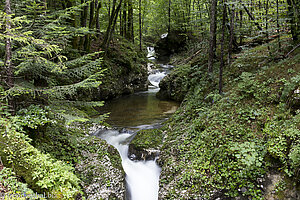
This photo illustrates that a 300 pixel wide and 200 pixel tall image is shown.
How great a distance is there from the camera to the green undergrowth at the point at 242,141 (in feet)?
14.4

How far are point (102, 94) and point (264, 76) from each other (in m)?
10.3

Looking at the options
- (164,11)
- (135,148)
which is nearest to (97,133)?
(135,148)

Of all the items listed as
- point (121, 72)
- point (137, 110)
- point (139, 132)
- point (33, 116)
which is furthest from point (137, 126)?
point (121, 72)

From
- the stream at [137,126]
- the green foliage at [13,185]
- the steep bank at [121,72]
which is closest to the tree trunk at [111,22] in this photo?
the steep bank at [121,72]

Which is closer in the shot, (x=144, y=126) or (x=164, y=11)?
(x=144, y=126)

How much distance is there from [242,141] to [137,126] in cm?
533

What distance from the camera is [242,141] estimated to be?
5.04 metres

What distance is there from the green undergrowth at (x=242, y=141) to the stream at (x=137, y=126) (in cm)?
72

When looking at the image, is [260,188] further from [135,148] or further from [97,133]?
[97,133]

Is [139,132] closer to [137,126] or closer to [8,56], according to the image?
[137,126]

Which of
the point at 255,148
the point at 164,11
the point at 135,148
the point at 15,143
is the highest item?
the point at 164,11

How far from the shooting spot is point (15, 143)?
3.93 meters

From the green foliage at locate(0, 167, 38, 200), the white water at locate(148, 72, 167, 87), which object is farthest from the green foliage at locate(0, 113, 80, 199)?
the white water at locate(148, 72, 167, 87)

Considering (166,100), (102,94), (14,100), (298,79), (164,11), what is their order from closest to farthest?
Result: 1. (14,100)
2. (298,79)
3. (102,94)
4. (166,100)
5. (164,11)
